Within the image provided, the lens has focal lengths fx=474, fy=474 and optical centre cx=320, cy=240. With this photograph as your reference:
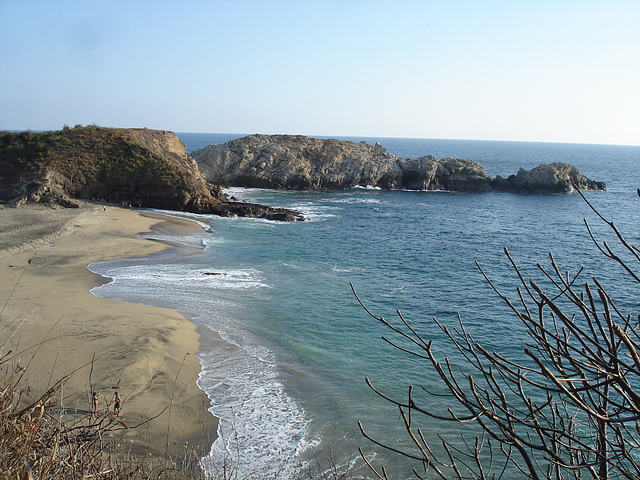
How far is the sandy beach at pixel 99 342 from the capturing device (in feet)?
36.2

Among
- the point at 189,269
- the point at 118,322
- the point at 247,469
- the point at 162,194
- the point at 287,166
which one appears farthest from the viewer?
the point at 287,166

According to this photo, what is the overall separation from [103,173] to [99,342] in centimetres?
3496

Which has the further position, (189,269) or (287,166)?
(287,166)

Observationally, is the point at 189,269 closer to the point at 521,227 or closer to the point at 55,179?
the point at 55,179

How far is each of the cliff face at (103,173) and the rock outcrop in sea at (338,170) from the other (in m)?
15.4

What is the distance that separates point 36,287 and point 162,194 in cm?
2677

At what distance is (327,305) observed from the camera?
2025cm

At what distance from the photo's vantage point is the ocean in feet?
37.7

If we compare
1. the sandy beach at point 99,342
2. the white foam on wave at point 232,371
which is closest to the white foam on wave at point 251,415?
the white foam on wave at point 232,371

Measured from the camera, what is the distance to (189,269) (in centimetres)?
2489

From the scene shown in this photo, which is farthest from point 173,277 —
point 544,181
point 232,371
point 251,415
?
point 544,181

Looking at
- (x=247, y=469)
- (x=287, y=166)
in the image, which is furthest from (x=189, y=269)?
(x=287, y=166)

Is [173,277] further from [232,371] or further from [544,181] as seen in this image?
[544,181]

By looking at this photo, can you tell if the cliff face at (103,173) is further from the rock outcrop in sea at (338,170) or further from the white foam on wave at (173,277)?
the white foam on wave at (173,277)
